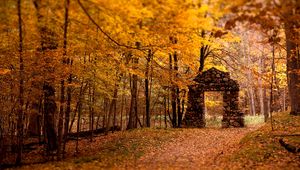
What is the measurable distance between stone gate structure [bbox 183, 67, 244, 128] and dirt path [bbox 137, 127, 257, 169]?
3.43 meters

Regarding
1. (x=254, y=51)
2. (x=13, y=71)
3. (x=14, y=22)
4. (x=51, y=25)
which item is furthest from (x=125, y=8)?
(x=254, y=51)

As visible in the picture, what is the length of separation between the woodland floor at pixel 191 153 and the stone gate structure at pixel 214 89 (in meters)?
4.28

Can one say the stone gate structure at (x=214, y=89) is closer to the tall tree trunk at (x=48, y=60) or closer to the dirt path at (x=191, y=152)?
the dirt path at (x=191, y=152)

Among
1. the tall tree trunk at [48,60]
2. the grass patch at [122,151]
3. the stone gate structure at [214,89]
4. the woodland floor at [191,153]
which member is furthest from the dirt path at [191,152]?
the tall tree trunk at [48,60]

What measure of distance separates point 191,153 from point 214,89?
914cm

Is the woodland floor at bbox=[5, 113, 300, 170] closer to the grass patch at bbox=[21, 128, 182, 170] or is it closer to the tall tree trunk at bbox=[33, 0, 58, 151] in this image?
the grass patch at bbox=[21, 128, 182, 170]

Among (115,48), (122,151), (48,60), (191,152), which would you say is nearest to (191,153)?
(191,152)

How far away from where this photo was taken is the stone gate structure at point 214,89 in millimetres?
20797

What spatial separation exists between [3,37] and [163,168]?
658cm

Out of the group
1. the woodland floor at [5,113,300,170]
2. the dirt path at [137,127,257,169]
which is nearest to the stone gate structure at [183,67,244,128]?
the dirt path at [137,127,257,169]

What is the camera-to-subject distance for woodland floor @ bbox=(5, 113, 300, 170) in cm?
975

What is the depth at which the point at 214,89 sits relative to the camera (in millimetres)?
21078

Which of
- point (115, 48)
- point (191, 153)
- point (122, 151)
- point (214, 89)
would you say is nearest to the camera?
point (115, 48)

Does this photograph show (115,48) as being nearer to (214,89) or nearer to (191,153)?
(191,153)
